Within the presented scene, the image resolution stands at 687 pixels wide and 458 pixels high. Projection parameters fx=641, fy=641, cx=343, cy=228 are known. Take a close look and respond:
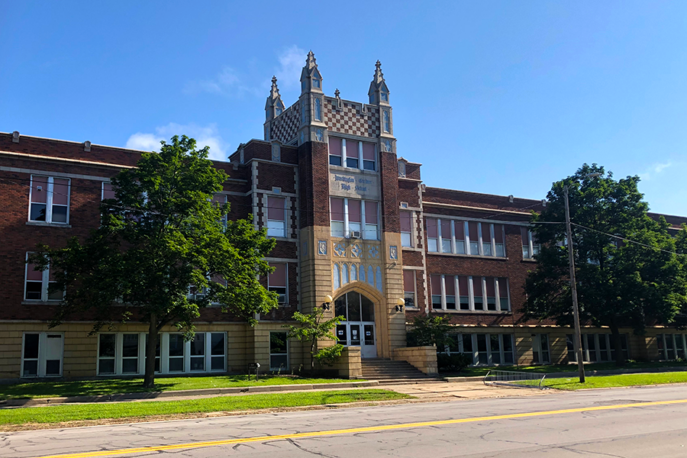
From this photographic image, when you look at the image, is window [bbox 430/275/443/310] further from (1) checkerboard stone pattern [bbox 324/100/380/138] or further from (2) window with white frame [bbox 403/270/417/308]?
(1) checkerboard stone pattern [bbox 324/100/380/138]

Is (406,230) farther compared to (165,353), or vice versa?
(406,230)

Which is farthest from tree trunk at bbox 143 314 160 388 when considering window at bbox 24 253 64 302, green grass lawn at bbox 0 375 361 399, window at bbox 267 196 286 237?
window at bbox 267 196 286 237

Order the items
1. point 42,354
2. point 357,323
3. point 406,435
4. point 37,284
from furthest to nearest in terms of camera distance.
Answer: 1. point 357,323
2. point 37,284
3. point 42,354
4. point 406,435

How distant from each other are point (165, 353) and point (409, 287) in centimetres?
1430

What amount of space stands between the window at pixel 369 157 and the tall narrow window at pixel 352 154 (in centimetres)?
55

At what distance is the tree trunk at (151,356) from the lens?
25234mm

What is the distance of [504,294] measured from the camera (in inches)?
1640

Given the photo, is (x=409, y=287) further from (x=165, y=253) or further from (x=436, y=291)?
(x=165, y=253)

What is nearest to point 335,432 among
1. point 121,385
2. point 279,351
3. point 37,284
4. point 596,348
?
point 121,385

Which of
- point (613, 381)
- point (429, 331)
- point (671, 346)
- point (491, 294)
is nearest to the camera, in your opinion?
point (613, 381)

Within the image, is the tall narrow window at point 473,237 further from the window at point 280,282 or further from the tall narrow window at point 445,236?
the window at point 280,282

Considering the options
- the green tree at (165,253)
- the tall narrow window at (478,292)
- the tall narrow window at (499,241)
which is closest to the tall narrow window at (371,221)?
the tall narrow window at (478,292)

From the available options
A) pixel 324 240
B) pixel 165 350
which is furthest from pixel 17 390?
pixel 324 240

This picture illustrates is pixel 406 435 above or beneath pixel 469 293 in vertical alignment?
Answer: beneath
